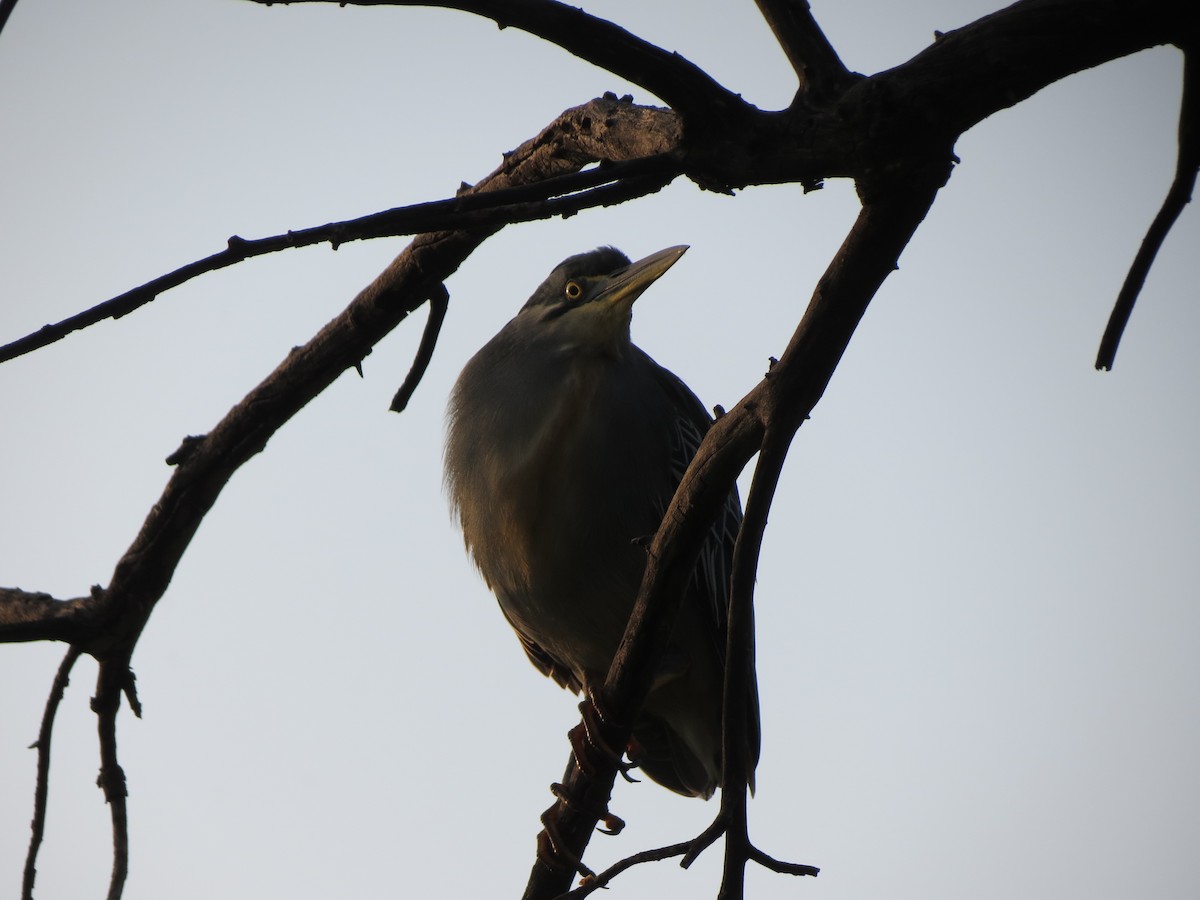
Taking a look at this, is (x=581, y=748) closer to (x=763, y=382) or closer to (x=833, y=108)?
(x=763, y=382)

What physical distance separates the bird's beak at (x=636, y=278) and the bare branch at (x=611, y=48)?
6.69ft

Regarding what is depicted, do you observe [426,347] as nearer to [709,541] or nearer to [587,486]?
[587,486]

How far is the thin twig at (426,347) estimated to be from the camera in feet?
12.6

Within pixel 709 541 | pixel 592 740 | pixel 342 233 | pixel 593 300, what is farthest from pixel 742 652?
pixel 593 300

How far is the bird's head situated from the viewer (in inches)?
172

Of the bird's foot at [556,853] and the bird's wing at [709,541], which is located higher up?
the bird's wing at [709,541]

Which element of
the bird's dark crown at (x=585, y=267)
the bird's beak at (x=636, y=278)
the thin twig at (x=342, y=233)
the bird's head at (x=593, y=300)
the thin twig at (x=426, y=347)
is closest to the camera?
the thin twig at (x=342, y=233)

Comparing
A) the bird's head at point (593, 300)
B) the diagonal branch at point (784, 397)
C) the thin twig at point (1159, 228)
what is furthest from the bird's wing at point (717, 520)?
the thin twig at point (1159, 228)

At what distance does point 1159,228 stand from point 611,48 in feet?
4.48

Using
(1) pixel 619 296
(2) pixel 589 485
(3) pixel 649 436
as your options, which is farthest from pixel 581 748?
(1) pixel 619 296

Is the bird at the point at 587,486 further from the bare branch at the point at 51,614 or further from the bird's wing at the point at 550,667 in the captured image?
the bare branch at the point at 51,614

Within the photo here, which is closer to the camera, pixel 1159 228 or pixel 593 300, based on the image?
pixel 1159 228

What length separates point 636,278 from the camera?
4.30 m

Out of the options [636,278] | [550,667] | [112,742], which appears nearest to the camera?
[112,742]
